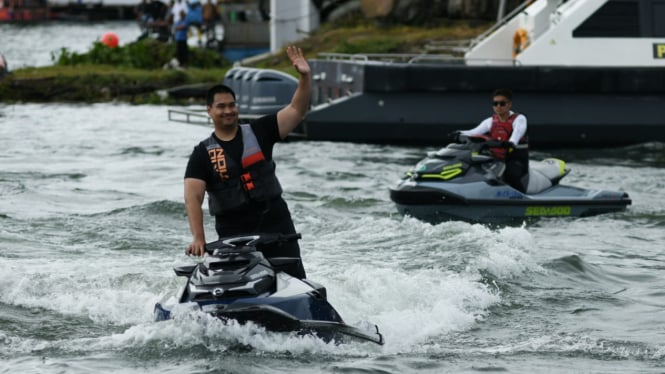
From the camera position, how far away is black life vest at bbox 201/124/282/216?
7.82m

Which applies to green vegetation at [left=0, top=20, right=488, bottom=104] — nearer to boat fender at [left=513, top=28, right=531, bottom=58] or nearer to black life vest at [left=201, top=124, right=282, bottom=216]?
boat fender at [left=513, top=28, right=531, bottom=58]

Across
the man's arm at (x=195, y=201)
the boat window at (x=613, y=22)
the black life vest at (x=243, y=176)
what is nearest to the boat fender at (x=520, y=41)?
the boat window at (x=613, y=22)

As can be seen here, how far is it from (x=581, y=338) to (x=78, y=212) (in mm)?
7123

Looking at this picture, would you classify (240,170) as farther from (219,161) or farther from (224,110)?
(224,110)

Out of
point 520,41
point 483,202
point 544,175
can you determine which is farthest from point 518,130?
point 520,41

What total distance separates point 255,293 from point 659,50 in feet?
43.8

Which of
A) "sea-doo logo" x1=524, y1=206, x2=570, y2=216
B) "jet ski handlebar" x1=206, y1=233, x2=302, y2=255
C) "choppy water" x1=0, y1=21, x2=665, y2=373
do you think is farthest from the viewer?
"sea-doo logo" x1=524, y1=206, x2=570, y2=216

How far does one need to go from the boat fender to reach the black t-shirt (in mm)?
13019

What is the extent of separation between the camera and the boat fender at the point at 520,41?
67.9ft

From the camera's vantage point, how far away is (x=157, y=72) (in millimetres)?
29828

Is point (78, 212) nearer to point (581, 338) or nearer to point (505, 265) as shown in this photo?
point (505, 265)

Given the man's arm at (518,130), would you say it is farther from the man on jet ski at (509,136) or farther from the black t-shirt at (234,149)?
the black t-shirt at (234,149)

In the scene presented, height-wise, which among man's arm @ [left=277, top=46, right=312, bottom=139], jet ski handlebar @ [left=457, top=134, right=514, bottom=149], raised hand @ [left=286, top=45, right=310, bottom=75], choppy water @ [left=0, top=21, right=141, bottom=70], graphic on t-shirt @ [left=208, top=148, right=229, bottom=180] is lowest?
choppy water @ [left=0, top=21, right=141, bottom=70]

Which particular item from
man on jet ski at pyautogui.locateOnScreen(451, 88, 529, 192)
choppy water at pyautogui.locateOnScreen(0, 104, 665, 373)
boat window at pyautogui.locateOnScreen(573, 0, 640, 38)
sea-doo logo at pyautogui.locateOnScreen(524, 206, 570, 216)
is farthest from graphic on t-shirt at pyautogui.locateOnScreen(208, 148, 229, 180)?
boat window at pyautogui.locateOnScreen(573, 0, 640, 38)
